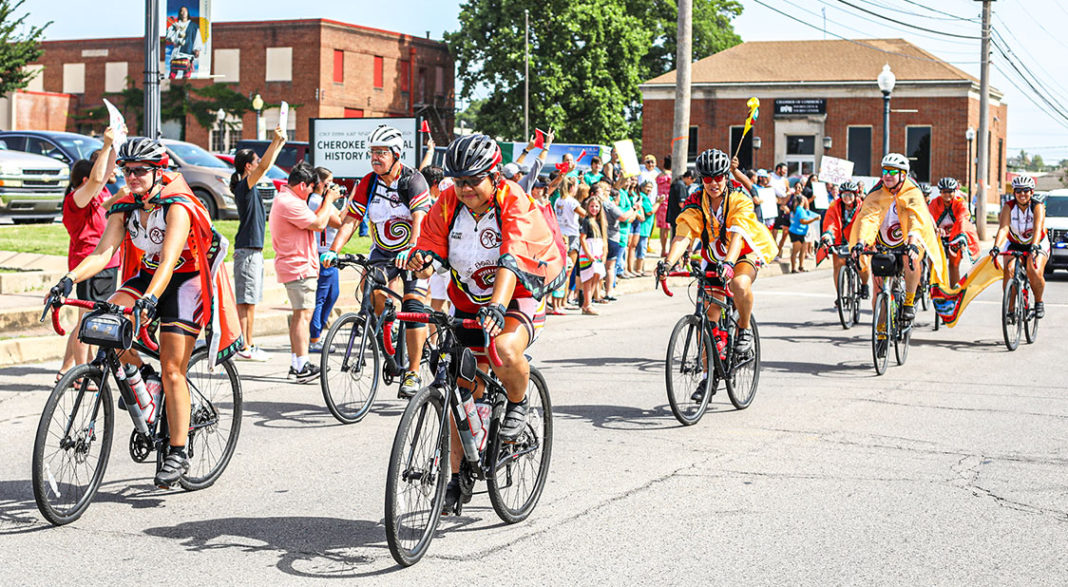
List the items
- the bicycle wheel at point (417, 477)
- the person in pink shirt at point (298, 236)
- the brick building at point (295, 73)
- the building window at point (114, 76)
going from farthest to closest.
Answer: the building window at point (114, 76), the brick building at point (295, 73), the person in pink shirt at point (298, 236), the bicycle wheel at point (417, 477)

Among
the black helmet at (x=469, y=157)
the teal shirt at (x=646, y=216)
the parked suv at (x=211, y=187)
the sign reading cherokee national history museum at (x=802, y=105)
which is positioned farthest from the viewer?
the sign reading cherokee national history museum at (x=802, y=105)

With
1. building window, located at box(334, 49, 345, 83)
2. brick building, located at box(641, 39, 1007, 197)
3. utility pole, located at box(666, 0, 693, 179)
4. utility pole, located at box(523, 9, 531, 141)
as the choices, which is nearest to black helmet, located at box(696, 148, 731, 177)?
utility pole, located at box(666, 0, 693, 179)

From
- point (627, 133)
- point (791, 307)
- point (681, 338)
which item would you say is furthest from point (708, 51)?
point (681, 338)

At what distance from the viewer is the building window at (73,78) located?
69.5m

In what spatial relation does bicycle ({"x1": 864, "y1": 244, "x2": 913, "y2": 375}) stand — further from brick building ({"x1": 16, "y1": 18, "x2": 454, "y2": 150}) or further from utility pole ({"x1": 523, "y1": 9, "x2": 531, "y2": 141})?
brick building ({"x1": 16, "y1": 18, "x2": 454, "y2": 150})

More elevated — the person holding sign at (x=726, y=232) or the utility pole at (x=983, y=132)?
the utility pole at (x=983, y=132)

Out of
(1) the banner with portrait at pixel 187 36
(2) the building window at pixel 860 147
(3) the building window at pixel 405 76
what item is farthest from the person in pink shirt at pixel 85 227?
(3) the building window at pixel 405 76

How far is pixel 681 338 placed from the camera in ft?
29.3

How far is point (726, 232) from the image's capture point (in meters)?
9.52

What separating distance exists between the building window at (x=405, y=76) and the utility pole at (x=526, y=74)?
33.4 ft

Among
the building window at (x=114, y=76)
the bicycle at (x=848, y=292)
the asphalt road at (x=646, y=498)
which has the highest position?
the building window at (x=114, y=76)

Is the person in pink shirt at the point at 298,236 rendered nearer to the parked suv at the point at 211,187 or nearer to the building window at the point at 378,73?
the parked suv at the point at 211,187

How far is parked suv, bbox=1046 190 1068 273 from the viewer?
25516 mm

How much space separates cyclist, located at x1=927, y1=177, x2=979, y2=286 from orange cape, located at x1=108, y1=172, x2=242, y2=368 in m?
11.1
